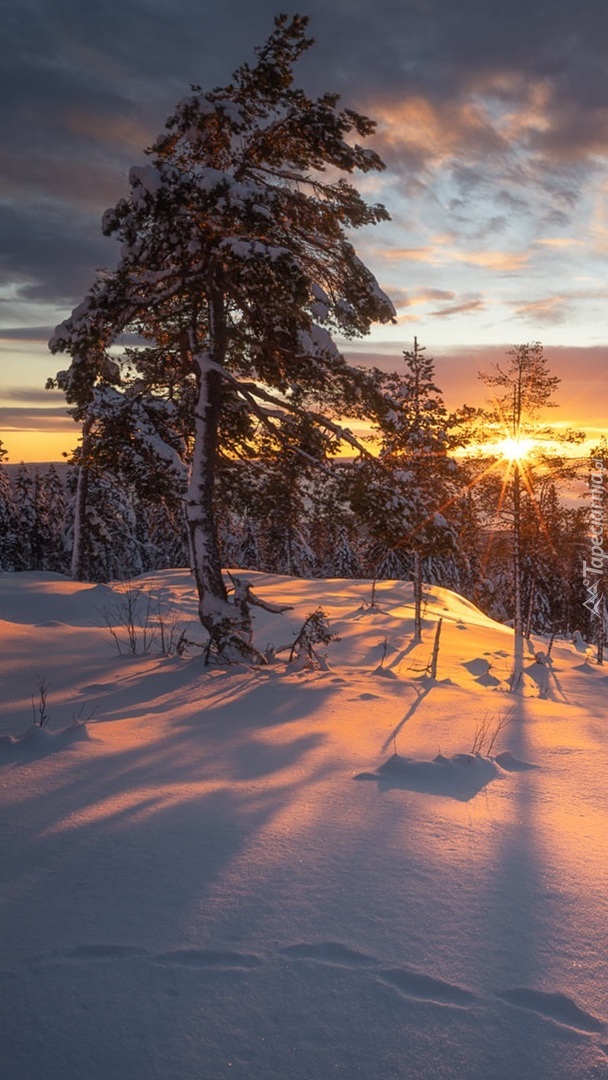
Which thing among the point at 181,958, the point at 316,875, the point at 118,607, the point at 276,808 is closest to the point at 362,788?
the point at 276,808

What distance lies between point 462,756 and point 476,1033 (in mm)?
2784

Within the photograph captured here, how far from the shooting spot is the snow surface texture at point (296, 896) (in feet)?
6.57

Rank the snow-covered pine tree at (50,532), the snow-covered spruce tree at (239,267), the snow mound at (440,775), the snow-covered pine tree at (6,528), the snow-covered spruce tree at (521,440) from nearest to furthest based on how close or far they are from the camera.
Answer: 1. the snow mound at (440,775)
2. the snow-covered spruce tree at (239,267)
3. the snow-covered spruce tree at (521,440)
4. the snow-covered pine tree at (6,528)
5. the snow-covered pine tree at (50,532)

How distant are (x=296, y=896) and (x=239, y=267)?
7132mm

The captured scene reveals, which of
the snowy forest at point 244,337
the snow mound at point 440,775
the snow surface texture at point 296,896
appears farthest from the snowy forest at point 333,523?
the snow mound at point 440,775

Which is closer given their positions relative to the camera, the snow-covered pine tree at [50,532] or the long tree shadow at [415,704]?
the long tree shadow at [415,704]

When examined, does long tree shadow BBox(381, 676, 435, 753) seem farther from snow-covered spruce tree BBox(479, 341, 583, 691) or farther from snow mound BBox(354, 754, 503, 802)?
snow-covered spruce tree BBox(479, 341, 583, 691)

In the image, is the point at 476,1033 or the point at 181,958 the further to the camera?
the point at 181,958

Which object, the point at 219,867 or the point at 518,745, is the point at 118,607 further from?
the point at 219,867

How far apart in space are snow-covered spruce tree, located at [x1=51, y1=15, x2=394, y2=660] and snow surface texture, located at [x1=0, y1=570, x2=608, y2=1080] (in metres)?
4.39

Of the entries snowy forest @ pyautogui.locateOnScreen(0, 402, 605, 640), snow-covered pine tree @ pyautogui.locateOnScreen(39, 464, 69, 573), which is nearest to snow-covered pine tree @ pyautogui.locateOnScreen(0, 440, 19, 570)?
snowy forest @ pyautogui.locateOnScreen(0, 402, 605, 640)

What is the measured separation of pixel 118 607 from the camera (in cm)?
1450

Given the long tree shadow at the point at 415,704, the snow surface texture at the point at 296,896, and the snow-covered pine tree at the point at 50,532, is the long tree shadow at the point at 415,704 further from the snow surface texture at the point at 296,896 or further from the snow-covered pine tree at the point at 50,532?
the snow-covered pine tree at the point at 50,532

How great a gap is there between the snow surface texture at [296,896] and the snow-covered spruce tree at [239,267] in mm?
4390
